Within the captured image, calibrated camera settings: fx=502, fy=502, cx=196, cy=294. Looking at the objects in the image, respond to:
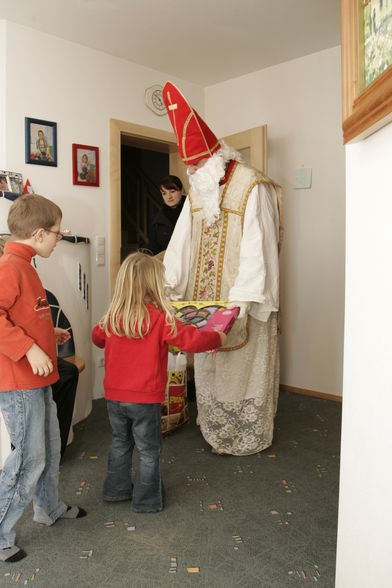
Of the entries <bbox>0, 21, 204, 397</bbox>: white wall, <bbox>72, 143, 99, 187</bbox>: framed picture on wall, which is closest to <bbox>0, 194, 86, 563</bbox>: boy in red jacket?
<bbox>0, 21, 204, 397</bbox>: white wall

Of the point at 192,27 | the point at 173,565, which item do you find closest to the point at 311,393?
the point at 173,565

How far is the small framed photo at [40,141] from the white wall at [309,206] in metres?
1.76

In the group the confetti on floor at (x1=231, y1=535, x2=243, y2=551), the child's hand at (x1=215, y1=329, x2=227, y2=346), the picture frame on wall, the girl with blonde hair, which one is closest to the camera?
the picture frame on wall

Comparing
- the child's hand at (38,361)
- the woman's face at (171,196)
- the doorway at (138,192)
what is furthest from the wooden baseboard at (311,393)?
the doorway at (138,192)

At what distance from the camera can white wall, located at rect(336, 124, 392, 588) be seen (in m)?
1.07

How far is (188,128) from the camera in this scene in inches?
106

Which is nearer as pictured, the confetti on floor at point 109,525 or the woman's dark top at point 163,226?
the confetti on floor at point 109,525

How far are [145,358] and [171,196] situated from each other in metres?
2.08

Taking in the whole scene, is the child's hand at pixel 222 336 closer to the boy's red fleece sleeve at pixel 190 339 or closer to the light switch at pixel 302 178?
the boy's red fleece sleeve at pixel 190 339

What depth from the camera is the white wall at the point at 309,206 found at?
12.9 ft

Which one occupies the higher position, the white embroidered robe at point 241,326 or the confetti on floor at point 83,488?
the white embroidered robe at point 241,326

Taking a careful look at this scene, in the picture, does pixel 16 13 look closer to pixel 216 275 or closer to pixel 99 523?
pixel 216 275

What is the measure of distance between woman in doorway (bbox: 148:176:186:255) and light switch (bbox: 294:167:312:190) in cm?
94

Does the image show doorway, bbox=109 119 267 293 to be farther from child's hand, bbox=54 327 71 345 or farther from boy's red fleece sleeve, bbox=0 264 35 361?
boy's red fleece sleeve, bbox=0 264 35 361
